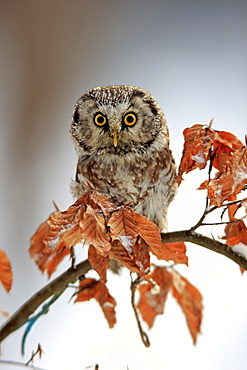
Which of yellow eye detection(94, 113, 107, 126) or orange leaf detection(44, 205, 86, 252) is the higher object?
yellow eye detection(94, 113, 107, 126)

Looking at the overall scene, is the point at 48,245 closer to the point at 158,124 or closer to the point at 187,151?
the point at 187,151

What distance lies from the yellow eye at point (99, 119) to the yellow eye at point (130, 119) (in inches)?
2.3

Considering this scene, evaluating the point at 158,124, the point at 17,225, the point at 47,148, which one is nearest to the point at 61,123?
the point at 47,148

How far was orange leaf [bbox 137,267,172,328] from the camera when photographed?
4.77 ft

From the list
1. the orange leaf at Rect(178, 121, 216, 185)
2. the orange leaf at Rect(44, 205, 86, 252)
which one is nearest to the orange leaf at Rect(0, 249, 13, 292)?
Result: the orange leaf at Rect(44, 205, 86, 252)

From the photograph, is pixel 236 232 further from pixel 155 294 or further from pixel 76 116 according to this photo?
pixel 76 116

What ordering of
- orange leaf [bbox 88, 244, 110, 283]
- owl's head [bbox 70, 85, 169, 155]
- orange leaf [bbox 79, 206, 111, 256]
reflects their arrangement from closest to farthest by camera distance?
orange leaf [bbox 79, 206, 111, 256]
orange leaf [bbox 88, 244, 110, 283]
owl's head [bbox 70, 85, 169, 155]

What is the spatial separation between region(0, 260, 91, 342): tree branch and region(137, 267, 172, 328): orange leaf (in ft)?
0.91

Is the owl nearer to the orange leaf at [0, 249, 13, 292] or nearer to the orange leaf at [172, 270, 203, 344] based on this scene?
the orange leaf at [172, 270, 203, 344]

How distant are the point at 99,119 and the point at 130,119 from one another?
8 centimetres

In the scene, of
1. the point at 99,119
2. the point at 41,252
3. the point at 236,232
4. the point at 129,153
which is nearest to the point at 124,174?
the point at 129,153

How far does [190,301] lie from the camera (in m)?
1.49

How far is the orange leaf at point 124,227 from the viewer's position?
37.0 inches

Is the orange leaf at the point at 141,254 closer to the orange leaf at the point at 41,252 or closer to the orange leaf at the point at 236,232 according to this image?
the orange leaf at the point at 236,232
